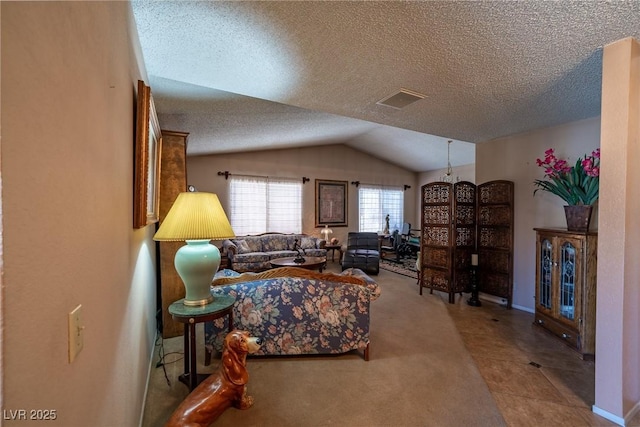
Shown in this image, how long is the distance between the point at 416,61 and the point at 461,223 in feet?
9.31

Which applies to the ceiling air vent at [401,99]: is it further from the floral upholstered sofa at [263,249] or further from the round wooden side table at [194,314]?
the floral upholstered sofa at [263,249]

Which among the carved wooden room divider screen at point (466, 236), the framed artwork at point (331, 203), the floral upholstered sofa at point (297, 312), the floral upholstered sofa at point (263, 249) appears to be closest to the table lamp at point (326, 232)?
the framed artwork at point (331, 203)

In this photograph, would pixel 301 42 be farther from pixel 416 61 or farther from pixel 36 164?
pixel 36 164

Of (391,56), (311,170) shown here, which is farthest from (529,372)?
(311,170)

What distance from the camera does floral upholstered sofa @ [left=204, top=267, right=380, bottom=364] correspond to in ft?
7.70

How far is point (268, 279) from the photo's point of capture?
2.40m

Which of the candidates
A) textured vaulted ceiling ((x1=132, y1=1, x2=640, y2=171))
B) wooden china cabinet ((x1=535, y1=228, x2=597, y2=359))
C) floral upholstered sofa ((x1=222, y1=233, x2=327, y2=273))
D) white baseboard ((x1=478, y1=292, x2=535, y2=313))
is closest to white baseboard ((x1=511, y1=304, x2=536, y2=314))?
white baseboard ((x1=478, y1=292, x2=535, y2=313))

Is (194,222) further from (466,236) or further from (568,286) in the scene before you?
(466,236)

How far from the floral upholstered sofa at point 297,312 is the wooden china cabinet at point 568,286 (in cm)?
194

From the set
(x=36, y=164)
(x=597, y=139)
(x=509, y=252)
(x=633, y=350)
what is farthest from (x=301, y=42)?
(x=509, y=252)

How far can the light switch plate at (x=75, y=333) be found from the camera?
2.08 ft

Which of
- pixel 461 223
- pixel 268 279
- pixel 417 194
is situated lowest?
pixel 268 279

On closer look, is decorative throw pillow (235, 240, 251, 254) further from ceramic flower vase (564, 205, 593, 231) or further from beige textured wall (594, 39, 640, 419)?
beige textured wall (594, 39, 640, 419)

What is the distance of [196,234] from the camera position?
172cm
